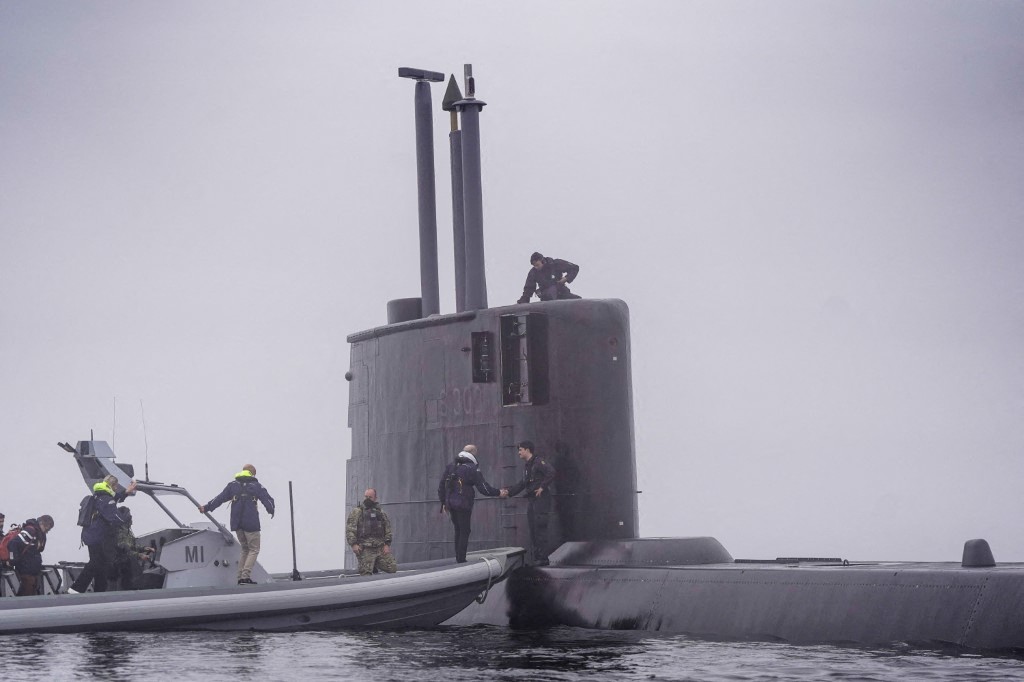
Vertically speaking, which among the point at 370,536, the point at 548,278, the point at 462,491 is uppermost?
the point at 548,278

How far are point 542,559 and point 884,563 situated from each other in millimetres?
3840

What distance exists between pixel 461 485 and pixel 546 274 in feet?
9.83

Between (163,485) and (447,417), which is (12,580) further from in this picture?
(447,417)

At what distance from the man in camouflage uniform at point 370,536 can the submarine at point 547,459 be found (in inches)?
26.5

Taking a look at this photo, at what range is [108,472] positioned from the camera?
1672cm

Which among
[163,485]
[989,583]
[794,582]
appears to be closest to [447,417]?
[163,485]

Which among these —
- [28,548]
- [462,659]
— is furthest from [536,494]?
[28,548]

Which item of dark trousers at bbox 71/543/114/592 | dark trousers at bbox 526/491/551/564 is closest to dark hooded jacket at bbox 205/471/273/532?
dark trousers at bbox 71/543/114/592

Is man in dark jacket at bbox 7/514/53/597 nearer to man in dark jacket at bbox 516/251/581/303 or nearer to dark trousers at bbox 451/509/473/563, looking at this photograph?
dark trousers at bbox 451/509/473/563

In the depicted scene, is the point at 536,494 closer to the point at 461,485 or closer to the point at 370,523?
the point at 461,485

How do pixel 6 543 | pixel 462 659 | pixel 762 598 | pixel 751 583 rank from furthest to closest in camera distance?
pixel 6 543 → pixel 751 583 → pixel 762 598 → pixel 462 659

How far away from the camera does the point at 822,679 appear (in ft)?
37.1

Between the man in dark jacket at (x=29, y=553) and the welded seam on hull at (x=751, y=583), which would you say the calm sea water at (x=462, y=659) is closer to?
the welded seam on hull at (x=751, y=583)

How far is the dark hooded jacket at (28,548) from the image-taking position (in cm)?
1716
